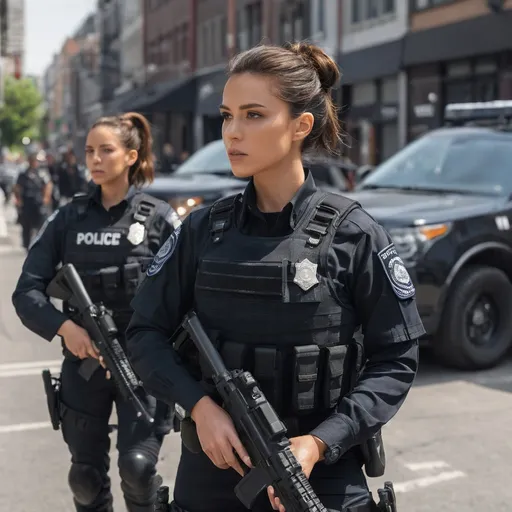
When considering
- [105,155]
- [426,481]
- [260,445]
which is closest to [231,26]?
[426,481]

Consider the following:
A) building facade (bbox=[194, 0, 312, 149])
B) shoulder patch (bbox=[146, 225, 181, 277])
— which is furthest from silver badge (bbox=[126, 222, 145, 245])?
building facade (bbox=[194, 0, 312, 149])

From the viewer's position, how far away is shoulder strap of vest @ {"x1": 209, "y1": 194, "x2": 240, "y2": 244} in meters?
2.55

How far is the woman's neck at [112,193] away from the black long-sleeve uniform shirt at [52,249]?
22 mm

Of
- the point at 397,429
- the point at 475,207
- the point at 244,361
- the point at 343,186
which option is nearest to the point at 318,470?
the point at 244,361

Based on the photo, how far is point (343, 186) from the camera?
469 inches

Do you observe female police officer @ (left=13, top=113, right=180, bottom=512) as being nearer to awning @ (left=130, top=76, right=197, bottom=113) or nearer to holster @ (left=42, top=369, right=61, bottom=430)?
holster @ (left=42, top=369, right=61, bottom=430)

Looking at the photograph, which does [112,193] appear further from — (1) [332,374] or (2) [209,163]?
(2) [209,163]

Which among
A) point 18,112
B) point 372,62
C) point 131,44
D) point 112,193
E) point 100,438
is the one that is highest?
point 131,44

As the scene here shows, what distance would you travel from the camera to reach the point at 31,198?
16.7 metres

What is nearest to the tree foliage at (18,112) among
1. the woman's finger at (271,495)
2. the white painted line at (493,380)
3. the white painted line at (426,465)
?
the white painted line at (493,380)

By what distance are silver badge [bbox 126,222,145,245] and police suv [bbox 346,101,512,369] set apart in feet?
11.1

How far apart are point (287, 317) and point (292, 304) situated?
0.04 m

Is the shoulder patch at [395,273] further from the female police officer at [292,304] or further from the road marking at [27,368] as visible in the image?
the road marking at [27,368]

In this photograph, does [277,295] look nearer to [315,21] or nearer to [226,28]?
[315,21]
